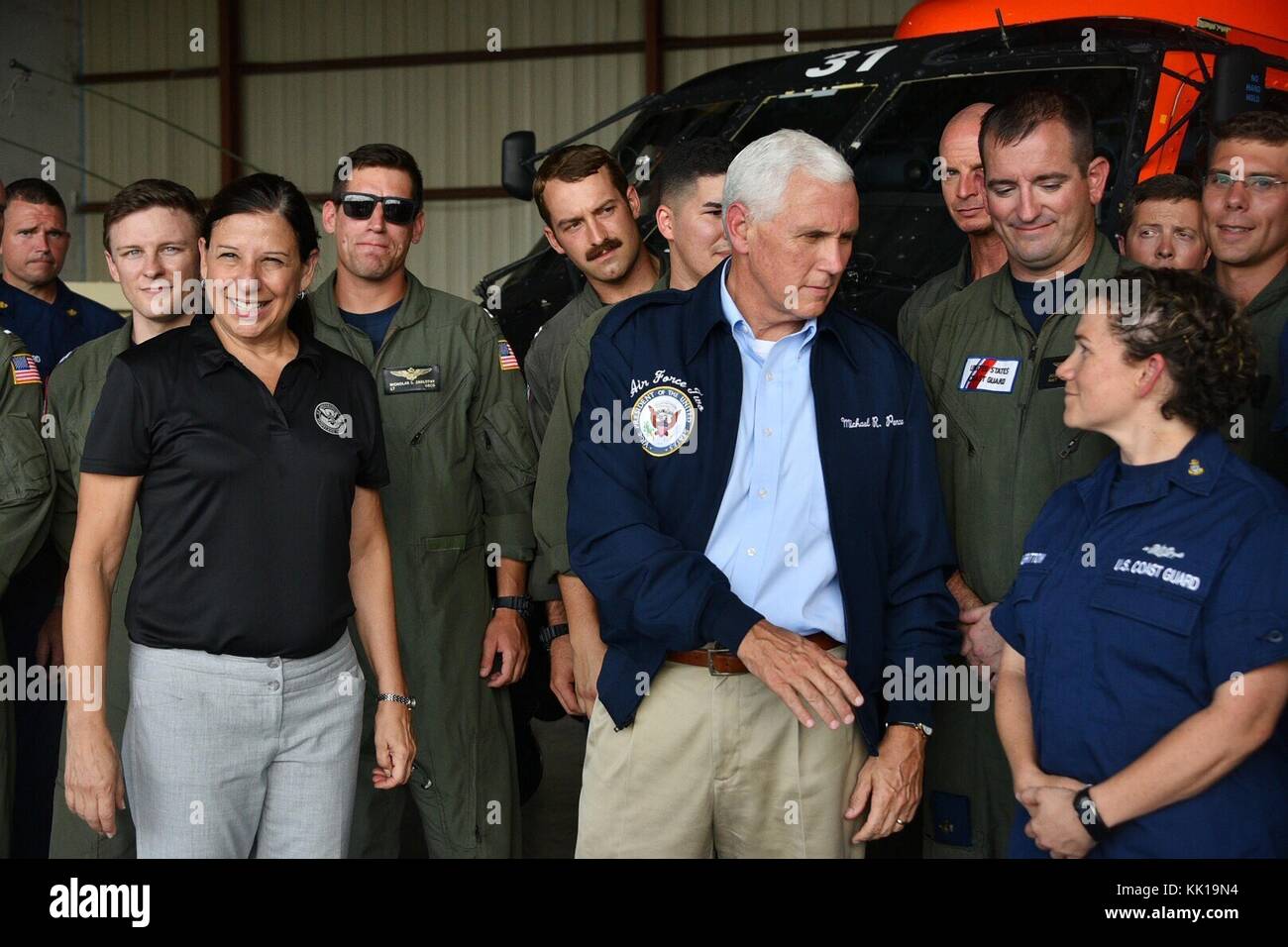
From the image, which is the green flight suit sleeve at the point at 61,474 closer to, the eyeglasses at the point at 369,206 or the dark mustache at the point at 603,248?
the eyeglasses at the point at 369,206

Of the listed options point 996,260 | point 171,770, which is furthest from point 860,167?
point 171,770

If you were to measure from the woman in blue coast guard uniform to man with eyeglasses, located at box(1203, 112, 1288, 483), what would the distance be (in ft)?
2.53

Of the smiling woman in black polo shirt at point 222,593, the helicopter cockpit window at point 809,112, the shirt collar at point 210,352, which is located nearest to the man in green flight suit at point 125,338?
the shirt collar at point 210,352

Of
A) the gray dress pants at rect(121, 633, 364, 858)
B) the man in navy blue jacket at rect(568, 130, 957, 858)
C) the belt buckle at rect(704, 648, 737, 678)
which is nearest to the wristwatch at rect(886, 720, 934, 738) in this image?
the man in navy blue jacket at rect(568, 130, 957, 858)

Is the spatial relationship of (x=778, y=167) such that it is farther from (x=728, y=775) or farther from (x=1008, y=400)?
(x=728, y=775)

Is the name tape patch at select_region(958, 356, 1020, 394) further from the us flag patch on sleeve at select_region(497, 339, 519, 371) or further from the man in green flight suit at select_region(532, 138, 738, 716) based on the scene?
the us flag patch on sleeve at select_region(497, 339, 519, 371)

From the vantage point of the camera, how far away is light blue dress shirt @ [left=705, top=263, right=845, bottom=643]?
8.37 ft

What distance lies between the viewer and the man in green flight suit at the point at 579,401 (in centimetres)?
296

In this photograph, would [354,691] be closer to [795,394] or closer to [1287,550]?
[795,394]

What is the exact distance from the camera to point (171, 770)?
255cm

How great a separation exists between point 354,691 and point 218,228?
0.96 m

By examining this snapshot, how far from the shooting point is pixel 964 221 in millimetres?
3990

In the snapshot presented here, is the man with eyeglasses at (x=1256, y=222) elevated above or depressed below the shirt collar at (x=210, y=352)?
above

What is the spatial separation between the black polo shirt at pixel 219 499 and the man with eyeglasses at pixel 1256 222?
2.05 metres
